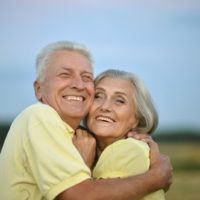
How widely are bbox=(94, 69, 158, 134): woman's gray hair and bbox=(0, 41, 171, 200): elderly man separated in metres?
0.18

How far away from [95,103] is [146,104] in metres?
0.30

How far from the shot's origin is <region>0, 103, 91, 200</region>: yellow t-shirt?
3613mm

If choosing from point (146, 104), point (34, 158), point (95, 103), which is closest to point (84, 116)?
point (95, 103)

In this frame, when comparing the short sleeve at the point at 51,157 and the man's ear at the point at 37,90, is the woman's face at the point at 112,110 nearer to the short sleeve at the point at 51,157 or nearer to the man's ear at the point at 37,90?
the man's ear at the point at 37,90

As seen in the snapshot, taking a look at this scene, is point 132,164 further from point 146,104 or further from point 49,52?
point 49,52

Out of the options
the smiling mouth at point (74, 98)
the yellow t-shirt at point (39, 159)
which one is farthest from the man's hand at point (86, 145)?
the yellow t-shirt at point (39, 159)

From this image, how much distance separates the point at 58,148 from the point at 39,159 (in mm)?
108

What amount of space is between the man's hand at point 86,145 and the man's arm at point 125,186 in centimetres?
37

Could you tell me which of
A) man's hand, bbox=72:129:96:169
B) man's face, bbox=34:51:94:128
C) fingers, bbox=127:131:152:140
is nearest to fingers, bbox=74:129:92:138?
man's hand, bbox=72:129:96:169

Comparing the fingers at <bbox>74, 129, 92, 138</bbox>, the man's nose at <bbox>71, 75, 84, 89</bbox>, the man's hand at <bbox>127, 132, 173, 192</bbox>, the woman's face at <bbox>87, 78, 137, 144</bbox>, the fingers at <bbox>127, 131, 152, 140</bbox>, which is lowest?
the man's hand at <bbox>127, 132, 173, 192</bbox>

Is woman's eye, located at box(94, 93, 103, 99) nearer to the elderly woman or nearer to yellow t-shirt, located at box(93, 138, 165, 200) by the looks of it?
the elderly woman

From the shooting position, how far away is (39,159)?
365 centimetres

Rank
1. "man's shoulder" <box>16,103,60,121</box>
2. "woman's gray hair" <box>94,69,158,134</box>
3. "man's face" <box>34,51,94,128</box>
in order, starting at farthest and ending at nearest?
"woman's gray hair" <box>94,69,158,134</box>, "man's face" <box>34,51,94,128</box>, "man's shoulder" <box>16,103,60,121</box>

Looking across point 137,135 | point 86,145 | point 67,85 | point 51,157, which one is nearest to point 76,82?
point 67,85
